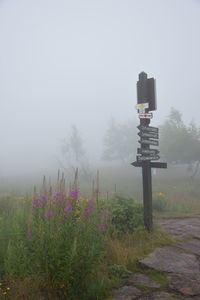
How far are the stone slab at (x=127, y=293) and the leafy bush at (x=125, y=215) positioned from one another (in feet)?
6.09

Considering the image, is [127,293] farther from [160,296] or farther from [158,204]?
[158,204]

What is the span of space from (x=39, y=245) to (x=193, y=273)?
7.13 feet

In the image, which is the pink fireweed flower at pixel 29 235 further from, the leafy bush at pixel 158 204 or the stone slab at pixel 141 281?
the leafy bush at pixel 158 204

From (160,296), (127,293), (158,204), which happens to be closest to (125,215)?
(127,293)

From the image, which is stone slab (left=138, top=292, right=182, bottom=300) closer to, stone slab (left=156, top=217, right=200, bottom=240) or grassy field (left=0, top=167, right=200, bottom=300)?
grassy field (left=0, top=167, right=200, bottom=300)

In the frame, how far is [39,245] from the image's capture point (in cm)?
274

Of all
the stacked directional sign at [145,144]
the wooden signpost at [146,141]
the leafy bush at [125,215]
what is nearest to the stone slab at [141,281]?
the leafy bush at [125,215]

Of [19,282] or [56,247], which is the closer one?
[56,247]

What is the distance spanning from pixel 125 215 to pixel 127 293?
241 cm

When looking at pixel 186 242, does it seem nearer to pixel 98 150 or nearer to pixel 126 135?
pixel 126 135

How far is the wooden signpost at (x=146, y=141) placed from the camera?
5547mm

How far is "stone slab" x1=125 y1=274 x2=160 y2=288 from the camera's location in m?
3.14

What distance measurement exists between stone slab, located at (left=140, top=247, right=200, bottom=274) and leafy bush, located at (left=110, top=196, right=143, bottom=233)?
3.26ft

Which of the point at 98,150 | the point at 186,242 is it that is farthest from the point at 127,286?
the point at 98,150
